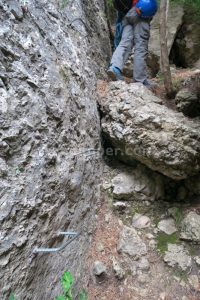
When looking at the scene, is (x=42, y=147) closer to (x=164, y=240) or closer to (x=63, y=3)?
(x=164, y=240)

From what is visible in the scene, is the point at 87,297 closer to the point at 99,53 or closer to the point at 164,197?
the point at 164,197

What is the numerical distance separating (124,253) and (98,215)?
66 cm

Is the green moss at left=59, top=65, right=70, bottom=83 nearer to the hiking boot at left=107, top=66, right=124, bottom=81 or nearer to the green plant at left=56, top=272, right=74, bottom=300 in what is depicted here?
the hiking boot at left=107, top=66, right=124, bottom=81

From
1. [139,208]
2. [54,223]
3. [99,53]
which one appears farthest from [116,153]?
[99,53]

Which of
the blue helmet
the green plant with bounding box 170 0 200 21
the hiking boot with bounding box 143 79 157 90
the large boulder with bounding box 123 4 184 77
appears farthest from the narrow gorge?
the green plant with bounding box 170 0 200 21

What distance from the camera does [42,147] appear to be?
10.2 ft

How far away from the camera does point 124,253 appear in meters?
3.75

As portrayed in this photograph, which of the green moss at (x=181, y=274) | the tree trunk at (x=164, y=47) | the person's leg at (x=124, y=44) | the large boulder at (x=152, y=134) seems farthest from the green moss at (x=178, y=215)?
Answer: the person's leg at (x=124, y=44)

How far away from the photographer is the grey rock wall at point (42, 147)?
2.53 metres

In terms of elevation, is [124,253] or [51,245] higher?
[51,245]

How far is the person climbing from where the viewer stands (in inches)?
208

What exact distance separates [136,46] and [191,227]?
11.5 feet

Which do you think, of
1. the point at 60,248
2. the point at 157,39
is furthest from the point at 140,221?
the point at 157,39

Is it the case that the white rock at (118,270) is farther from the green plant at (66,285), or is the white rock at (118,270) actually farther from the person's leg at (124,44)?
the person's leg at (124,44)
